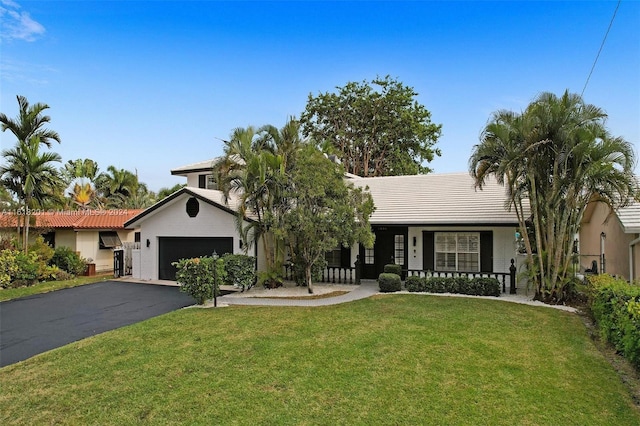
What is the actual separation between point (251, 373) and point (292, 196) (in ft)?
24.7

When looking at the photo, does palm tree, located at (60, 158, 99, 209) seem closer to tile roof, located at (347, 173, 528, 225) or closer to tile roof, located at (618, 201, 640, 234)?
tile roof, located at (347, 173, 528, 225)

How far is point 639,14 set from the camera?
9.88 meters

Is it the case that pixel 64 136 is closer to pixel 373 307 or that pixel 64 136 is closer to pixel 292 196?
pixel 292 196

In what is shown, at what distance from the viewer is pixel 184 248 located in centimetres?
1683

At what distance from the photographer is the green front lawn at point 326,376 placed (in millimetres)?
4855

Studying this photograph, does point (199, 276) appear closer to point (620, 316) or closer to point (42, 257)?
point (620, 316)

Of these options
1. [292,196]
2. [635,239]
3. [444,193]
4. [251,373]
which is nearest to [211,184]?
[292,196]

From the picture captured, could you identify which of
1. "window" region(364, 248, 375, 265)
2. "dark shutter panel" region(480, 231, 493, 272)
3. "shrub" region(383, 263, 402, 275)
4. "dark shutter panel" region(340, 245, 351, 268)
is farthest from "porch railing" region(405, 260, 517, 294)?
"dark shutter panel" region(340, 245, 351, 268)

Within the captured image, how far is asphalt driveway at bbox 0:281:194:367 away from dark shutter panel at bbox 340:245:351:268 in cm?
674

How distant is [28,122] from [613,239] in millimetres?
25044

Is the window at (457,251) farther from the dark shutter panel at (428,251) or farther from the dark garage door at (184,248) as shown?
the dark garage door at (184,248)

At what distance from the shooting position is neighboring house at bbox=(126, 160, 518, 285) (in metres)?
14.6

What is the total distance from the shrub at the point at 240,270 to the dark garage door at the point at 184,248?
1.58 m

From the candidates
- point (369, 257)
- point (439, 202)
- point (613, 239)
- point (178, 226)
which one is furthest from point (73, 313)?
point (613, 239)
